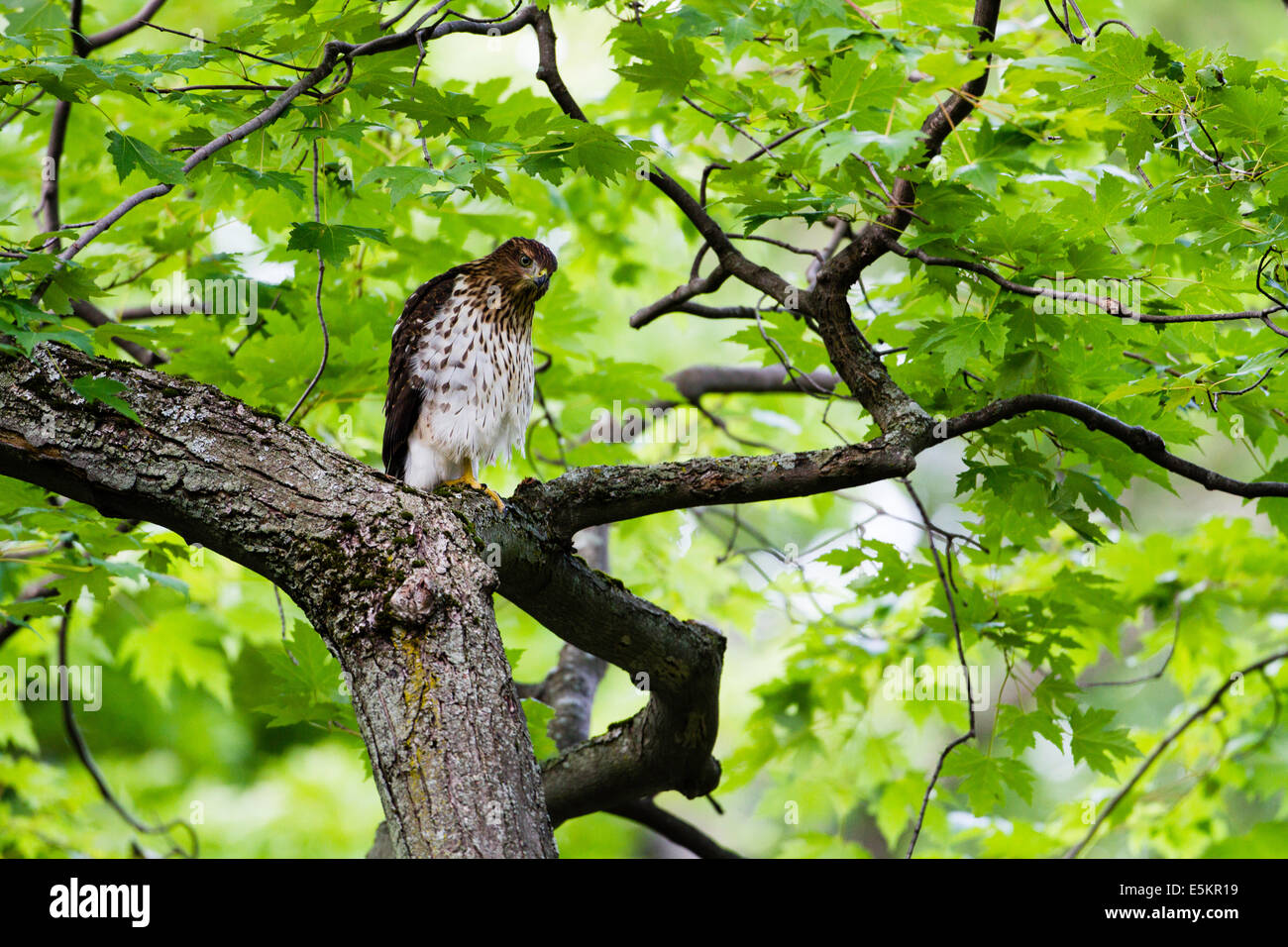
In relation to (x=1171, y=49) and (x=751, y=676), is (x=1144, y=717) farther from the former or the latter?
(x=1171, y=49)

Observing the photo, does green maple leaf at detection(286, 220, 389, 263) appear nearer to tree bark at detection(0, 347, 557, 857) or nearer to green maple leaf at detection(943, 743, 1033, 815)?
tree bark at detection(0, 347, 557, 857)

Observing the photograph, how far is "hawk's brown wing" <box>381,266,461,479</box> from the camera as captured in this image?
370cm

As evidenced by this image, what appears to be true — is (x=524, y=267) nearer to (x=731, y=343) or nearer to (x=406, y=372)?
(x=406, y=372)

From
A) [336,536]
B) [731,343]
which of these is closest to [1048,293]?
[336,536]

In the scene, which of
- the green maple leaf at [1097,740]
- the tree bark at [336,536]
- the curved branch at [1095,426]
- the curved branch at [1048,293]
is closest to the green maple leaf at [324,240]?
the tree bark at [336,536]

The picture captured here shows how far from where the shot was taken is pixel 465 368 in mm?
3729

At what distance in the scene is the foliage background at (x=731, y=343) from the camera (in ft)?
A: 8.07

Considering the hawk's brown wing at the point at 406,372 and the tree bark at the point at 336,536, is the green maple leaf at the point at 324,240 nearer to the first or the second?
the tree bark at the point at 336,536

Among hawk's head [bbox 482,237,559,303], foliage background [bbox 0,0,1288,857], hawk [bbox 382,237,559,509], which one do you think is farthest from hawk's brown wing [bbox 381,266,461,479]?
hawk's head [bbox 482,237,559,303]

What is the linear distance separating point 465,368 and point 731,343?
5.84 feet

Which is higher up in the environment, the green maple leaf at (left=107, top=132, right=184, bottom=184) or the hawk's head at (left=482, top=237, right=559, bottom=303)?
the hawk's head at (left=482, top=237, right=559, bottom=303)

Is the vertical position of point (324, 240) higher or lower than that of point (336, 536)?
higher
